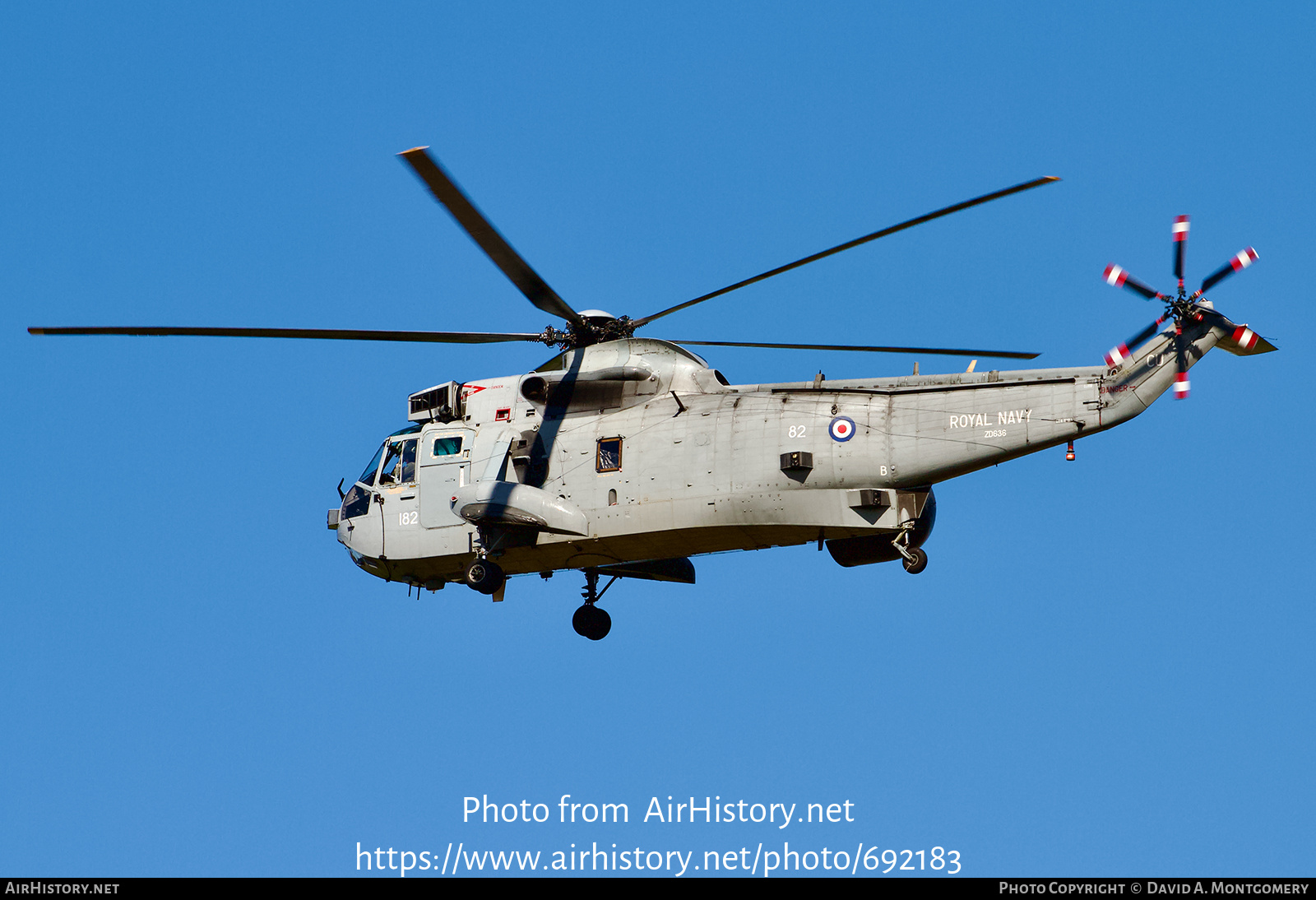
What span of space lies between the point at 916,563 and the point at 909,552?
243 mm

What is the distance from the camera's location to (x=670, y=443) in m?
29.5

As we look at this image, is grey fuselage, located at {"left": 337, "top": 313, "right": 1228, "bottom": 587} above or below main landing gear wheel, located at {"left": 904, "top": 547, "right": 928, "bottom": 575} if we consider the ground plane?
above

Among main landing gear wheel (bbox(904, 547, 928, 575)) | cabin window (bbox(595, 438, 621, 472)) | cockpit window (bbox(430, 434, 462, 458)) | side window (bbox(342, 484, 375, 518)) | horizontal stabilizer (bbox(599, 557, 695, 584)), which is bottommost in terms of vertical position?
main landing gear wheel (bbox(904, 547, 928, 575))

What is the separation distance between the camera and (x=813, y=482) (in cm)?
2827

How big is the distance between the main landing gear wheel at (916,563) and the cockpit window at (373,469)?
36.0ft

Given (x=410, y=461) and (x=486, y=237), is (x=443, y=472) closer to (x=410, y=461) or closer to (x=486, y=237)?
(x=410, y=461)

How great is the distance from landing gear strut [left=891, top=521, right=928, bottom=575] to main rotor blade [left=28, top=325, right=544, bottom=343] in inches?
305

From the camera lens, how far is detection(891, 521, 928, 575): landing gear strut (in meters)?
28.0

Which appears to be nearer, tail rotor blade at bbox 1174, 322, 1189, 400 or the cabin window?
tail rotor blade at bbox 1174, 322, 1189, 400

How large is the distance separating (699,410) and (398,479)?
6573mm

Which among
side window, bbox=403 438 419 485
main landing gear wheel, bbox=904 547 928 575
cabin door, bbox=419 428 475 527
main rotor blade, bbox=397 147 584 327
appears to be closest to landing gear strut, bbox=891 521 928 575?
main landing gear wheel, bbox=904 547 928 575

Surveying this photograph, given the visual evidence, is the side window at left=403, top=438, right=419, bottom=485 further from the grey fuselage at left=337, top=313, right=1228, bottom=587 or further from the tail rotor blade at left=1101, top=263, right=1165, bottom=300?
the tail rotor blade at left=1101, top=263, right=1165, bottom=300

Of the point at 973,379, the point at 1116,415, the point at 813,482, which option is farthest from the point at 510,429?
the point at 1116,415
